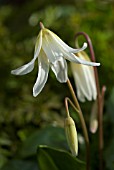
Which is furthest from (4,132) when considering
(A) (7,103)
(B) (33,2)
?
(B) (33,2)

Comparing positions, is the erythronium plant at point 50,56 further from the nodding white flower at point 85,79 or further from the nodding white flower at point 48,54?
the nodding white flower at point 85,79

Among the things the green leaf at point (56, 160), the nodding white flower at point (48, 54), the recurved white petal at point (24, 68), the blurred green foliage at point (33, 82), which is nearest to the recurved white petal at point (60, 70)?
the nodding white flower at point (48, 54)

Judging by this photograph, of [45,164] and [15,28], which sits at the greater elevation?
[15,28]

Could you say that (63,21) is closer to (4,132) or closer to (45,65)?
(4,132)

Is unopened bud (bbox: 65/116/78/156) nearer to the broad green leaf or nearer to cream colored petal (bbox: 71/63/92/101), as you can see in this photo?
cream colored petal (bbox: 71/63/92/101)

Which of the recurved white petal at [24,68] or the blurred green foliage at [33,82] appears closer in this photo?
the recurved white petal at [24,68]

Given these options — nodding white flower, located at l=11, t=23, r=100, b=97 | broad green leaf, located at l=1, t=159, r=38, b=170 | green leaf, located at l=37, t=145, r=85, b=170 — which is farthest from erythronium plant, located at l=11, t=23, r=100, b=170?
broad green leaf, located at l=1, t=159, r=38, b=170
